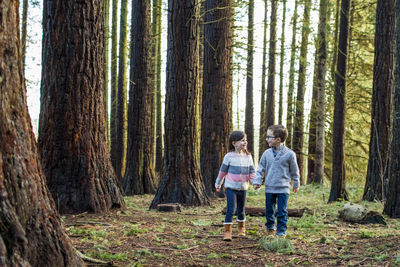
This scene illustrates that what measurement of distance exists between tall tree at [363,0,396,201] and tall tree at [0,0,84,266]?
924 cm

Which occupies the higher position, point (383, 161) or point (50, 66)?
point (50, 66)

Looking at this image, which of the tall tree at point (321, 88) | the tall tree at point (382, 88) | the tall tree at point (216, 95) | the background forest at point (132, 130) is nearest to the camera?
the background forest at point (132, 130)

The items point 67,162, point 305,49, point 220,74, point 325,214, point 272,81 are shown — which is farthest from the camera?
point 272,81

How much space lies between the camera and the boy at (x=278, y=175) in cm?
616

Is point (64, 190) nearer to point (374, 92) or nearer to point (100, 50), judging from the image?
point (100, 50)

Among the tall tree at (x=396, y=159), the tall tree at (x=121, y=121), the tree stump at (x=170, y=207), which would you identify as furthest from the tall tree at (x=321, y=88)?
the tree stump at (x=170, y=207)

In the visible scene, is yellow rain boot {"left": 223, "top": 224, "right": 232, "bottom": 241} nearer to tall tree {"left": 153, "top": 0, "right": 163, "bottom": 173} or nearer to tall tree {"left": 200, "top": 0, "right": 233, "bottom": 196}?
tall tree {"left": 200, "top": 0, "right": 233, "bottom": 196}

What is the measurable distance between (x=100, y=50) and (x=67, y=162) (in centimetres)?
201

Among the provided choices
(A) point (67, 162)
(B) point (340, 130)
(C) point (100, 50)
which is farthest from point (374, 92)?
(A) point (67, 162)

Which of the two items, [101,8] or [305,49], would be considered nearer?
[101,8]

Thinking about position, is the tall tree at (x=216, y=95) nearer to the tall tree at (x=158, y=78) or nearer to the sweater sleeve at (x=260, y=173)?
the sweater sleeve at (x=260, y=173)

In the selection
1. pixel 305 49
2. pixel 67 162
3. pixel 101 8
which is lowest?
pixel 67 162

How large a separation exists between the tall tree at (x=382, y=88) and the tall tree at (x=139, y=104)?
686 cm

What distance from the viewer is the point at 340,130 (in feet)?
36.2
